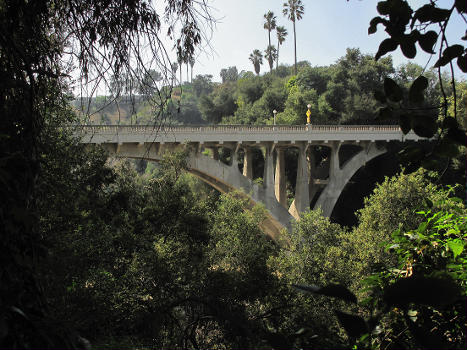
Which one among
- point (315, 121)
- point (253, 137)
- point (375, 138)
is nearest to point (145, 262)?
point (253, 137)

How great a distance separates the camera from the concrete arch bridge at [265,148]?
20781 millimetres

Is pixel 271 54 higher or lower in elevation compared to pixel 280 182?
higher

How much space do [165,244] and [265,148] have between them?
15.2 m

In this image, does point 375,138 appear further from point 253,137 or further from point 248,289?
point 248,289

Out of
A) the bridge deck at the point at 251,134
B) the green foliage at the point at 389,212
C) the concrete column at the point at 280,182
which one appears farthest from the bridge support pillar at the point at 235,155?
the green foliage at the point at 389,212

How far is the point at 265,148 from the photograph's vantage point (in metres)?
26.3

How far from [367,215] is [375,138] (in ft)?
38.8

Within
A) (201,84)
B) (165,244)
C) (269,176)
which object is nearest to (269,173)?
(269,176)

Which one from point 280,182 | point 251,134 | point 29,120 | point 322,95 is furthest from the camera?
point 322,95

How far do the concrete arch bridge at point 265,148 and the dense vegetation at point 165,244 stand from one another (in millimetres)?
5209

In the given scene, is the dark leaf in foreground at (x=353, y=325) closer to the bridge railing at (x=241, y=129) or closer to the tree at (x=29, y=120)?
the tree at (x=29, y=120)

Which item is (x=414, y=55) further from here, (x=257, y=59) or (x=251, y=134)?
(x=257, y=59)

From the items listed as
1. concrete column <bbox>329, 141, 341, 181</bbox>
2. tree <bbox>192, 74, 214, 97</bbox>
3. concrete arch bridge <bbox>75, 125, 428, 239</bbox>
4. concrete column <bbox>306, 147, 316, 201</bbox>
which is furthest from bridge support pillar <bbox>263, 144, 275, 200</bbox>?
tree <bbox>192, 74, 214, 97</bbox>

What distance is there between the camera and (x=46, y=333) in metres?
1.58
